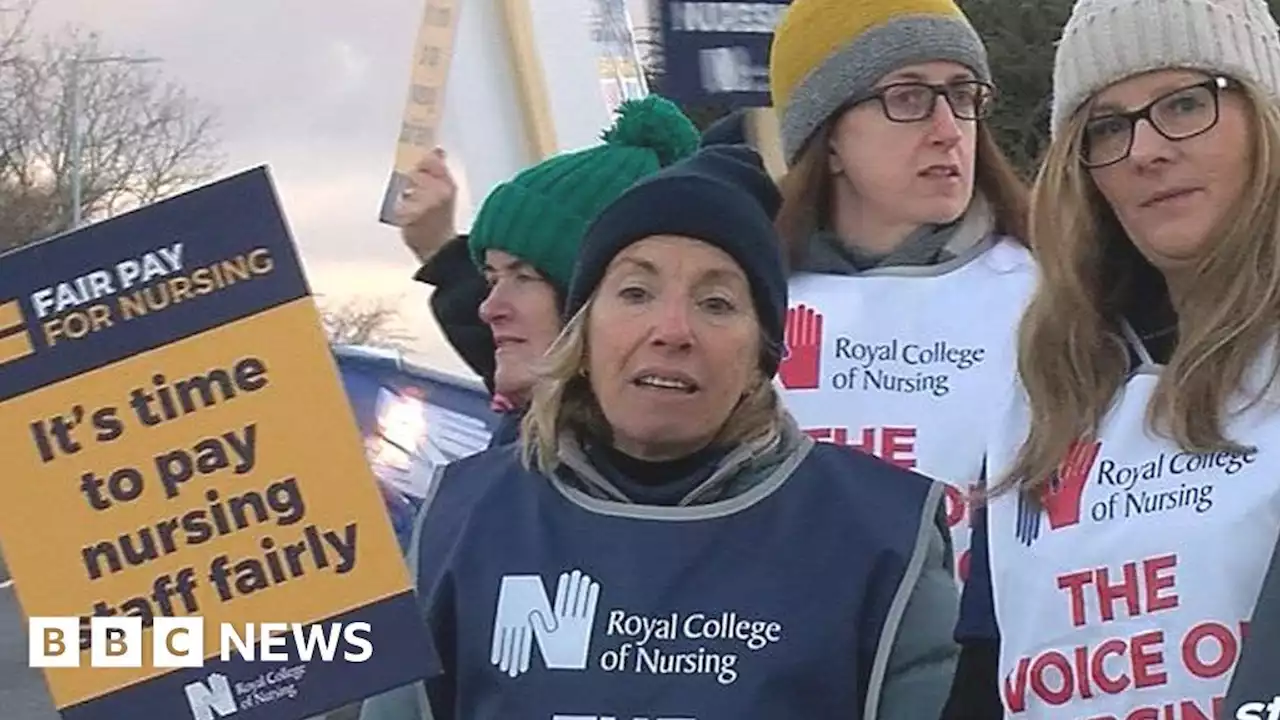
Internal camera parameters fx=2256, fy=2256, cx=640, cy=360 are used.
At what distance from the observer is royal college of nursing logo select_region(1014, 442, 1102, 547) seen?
2.47 meters

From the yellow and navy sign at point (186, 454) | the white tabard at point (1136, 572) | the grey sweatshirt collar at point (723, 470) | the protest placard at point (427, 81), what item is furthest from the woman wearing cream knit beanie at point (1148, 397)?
the protest placard at point (427, 81)

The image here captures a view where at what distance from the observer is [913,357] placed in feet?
11.5

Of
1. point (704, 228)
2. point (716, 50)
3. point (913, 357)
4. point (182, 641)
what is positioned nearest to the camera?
point (704, 228)

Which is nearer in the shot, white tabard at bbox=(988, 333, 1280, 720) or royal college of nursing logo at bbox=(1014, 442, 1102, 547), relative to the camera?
white tabard at bbox=(988, 333, 1280, 720)

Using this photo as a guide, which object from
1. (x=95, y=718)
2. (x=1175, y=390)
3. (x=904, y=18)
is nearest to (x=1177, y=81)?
(x=1175, y=390)

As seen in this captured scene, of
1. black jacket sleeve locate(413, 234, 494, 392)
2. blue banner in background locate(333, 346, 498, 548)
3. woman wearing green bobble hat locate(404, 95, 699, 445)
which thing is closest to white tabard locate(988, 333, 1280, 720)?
woman wearing green bobble hat locate(404, 95, 699, 445)

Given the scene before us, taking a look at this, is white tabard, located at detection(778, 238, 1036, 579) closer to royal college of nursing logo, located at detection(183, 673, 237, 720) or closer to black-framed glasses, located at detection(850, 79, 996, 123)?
black-framed glasses, located at detection(850, 79, 996, 123)

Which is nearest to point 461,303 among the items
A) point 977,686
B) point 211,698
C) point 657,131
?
point 657,131

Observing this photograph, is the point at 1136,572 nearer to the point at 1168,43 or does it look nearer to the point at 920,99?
the point at 1168,43

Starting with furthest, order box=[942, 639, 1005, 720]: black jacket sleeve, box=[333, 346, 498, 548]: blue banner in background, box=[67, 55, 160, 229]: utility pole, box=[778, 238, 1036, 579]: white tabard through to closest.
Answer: box=[67, 55, 160, 229]: utility pole < box=[333, 346, 498, 548]: blue banner in background < box=[778, 238, 1036, 579]: white tabard < box=[942, 639, 1005, 720]: black jacket sleeve

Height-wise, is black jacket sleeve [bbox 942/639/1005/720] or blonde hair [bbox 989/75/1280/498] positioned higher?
blonde hair [bbox 989/75/1280/498]

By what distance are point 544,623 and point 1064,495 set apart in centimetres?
65

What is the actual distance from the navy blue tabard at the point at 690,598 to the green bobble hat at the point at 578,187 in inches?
36.8

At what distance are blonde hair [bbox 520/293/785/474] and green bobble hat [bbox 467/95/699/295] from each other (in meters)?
0.77
